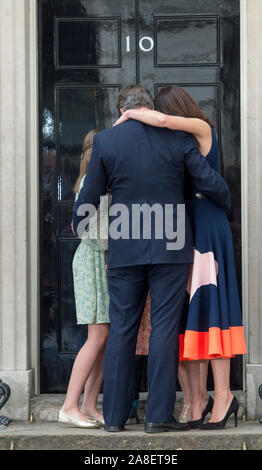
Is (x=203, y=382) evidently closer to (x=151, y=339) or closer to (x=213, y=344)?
(x=213, y=344)

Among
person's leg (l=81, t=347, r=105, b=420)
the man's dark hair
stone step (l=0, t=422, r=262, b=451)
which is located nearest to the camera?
stone step (l=0, t=422, r=262, b=451)

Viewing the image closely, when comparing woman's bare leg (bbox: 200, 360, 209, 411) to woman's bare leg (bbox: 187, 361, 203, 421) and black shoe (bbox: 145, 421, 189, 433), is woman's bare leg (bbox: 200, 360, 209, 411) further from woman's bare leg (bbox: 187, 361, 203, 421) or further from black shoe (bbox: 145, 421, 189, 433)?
black shoe (bbox: 145, 421, 189, 433)

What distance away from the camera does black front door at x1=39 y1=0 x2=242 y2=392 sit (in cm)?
483

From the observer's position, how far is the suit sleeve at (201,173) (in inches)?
149

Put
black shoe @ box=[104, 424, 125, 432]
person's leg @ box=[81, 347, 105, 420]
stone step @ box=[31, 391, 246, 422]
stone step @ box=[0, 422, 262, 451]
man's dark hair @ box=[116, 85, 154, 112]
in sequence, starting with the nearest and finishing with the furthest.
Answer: stone step @ box=[0, 422, 262, 451], black shoe @ box=[104, 424, 125, 432], man's dark hair @ box=[116, 85, 154, 112], person's leg @ box=[81, 347, 105, 420], stone step @ box=[31, 391, 246, 422]

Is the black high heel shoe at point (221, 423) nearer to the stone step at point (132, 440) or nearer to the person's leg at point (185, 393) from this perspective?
the stone step at point (132, 440)

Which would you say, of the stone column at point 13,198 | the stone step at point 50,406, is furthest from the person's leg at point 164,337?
the stone column at point 13,198

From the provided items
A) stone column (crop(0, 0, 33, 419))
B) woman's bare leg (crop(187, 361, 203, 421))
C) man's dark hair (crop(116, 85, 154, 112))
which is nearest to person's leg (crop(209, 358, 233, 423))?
woman's bare leg (crop(187, 361, 203, 421))

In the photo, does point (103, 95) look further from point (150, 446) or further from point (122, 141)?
point (150, 446)

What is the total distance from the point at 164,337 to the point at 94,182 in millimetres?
836

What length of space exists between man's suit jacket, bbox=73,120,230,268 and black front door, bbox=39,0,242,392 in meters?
1.06

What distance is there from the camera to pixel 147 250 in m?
3.77

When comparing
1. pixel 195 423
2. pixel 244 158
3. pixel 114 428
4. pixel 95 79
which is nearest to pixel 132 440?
pixel 114 428

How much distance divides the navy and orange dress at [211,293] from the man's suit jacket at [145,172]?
0.12m
